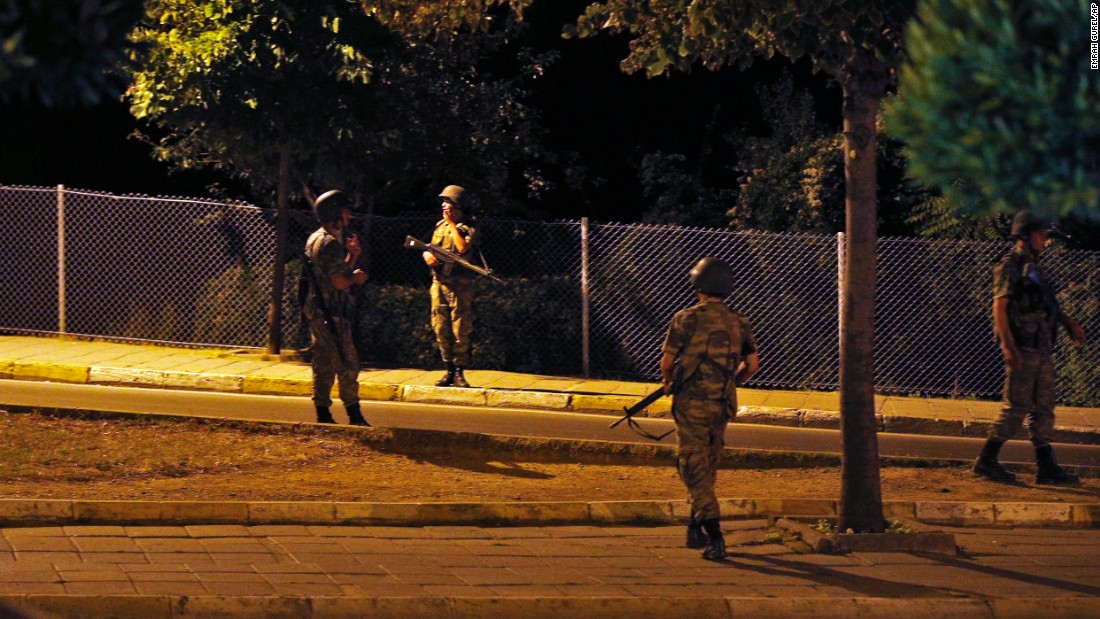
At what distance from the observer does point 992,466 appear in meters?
11.5

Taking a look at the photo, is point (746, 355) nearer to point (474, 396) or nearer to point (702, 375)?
point (702, 375)

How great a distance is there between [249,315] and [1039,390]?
9635mm

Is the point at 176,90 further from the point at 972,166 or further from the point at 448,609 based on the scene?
the point at 972,166

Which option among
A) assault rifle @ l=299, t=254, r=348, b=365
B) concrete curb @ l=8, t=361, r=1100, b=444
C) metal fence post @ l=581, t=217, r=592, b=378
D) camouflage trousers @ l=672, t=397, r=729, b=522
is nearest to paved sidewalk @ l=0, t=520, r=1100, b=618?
camouflage trousers @ l=672, t=397, r=729, b=522

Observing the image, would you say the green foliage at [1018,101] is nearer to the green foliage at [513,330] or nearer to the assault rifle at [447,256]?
the assault rifle at [447,256]

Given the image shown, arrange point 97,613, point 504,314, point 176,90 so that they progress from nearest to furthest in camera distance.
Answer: point 97,613 → point 176,90 → point 504,314

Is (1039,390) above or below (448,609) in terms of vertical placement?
above

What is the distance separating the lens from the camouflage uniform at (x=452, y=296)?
15273mm

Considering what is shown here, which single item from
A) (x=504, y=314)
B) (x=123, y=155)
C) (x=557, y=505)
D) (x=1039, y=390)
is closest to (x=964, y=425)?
(x=1039, y=390)

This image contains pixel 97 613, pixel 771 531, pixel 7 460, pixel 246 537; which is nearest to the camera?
pixel 97 613

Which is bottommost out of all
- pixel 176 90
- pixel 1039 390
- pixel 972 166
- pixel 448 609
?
pixel 448 609

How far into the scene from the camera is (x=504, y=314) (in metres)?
17.5

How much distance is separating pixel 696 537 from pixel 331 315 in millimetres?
4214

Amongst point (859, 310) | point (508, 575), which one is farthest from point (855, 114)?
point (508, 575)
